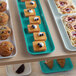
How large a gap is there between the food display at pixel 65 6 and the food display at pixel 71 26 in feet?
0.27

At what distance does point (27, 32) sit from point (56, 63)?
2.37 ft

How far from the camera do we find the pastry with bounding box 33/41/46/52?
1.17m

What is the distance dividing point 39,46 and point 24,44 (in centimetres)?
13

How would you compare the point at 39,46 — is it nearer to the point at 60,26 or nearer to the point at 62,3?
the point at 60,26

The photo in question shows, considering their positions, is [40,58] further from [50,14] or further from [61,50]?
[50,14]

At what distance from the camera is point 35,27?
4.35 ft

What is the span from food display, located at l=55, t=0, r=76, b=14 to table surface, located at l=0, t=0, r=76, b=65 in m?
0.15

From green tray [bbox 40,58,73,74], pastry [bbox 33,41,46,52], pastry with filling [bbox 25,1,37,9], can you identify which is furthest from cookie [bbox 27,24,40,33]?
green tray [bbox 40,58,73,74]

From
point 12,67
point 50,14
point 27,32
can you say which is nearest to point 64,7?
point 50,14

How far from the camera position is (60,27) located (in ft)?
4.58

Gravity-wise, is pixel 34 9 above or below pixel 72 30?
above

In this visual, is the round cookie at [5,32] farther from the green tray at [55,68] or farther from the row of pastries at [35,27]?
the green tray at [55,68]

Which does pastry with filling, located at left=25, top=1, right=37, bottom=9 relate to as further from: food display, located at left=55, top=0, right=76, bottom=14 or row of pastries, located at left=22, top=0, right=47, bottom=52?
food display, located at left=55, top=0, right=76, bottom=14

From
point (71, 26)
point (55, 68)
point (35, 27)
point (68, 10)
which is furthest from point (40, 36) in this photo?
point (55, 68)
